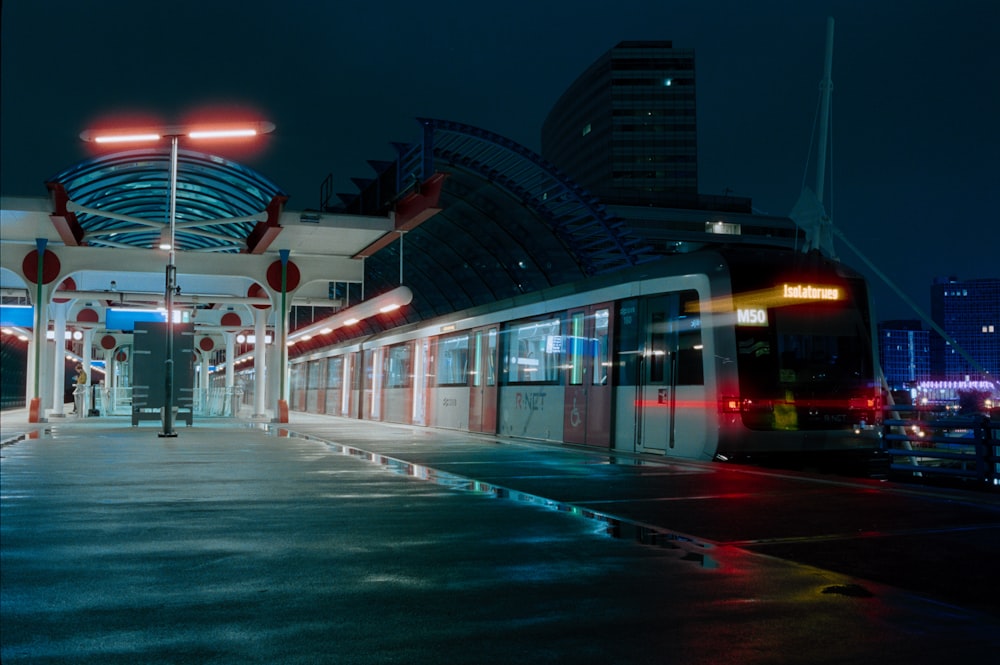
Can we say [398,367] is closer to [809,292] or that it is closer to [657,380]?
[657,380]

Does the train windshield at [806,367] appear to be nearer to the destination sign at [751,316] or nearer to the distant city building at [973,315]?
the destination sign at [751,316]

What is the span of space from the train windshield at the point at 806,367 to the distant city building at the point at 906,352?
150276mm

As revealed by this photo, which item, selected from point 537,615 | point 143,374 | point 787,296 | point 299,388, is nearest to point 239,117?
point 143,374

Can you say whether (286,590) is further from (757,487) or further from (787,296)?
(787,296)

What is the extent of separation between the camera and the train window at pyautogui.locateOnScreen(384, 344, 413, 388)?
98.4 feet

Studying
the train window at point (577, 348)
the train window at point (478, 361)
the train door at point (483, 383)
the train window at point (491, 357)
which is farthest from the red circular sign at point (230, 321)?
the train window at point (577, 348)

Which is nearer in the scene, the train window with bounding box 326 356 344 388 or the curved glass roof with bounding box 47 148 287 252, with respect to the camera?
the curved glass roof with bounding box 47 148 287 252

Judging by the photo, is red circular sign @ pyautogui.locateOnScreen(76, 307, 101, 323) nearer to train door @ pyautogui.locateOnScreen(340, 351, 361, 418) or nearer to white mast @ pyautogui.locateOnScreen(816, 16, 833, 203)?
train door @ pyautogui.locateOnScreen(340, 351, 361, 418)

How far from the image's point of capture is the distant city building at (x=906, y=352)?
6344 inches

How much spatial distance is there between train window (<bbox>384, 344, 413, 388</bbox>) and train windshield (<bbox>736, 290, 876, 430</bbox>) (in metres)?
16.9

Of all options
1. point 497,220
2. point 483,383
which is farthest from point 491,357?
point 497,220

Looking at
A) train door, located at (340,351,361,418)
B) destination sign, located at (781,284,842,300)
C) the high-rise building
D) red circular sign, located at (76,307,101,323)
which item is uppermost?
the high-rise building

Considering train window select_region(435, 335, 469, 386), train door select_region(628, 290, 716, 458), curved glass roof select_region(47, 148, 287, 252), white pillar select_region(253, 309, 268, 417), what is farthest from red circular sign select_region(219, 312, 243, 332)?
train door select_region(628, 290, 716, 458)

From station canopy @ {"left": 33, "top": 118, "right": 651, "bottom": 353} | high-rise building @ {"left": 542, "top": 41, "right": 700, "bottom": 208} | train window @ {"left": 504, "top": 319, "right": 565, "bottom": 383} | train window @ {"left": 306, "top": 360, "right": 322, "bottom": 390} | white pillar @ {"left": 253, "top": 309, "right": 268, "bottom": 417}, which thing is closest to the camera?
train window @ {"left": 504, "top": 319, "right": 565, "bottom": 383}
